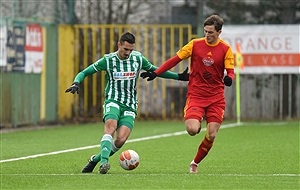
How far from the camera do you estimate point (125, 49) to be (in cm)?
1246

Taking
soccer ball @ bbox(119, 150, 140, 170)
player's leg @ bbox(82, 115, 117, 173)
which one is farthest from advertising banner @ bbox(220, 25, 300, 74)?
soccer ball @ bbox(119, 150, 140, 170)

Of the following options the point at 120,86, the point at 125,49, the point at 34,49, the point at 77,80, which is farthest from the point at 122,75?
the point at 34,49

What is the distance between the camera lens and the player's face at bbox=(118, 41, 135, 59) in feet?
40.7

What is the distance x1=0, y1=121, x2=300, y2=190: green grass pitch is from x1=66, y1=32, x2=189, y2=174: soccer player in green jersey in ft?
1.73

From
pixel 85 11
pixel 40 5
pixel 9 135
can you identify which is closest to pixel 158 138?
pixel 9 135

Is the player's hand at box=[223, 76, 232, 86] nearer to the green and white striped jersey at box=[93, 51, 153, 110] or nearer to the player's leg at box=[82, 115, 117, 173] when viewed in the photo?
the green and white striped jersey at box=[93, 51, 153, 110]

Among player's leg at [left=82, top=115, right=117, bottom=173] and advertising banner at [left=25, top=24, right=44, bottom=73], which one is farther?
advertising banner at [left=25, top=24, right=44, bottom=73]

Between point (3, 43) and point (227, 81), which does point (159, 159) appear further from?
point (3, 43)

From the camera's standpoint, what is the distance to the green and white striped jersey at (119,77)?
1257 centimetres

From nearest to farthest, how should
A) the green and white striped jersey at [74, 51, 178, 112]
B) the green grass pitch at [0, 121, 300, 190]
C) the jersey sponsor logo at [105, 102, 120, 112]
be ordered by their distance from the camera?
1. the green grass pitch at [0, 121, 300, 190]
2. the jersey sponsor logo at [105, 102, 120, 112]
3. the green and white striped jersey at [74, 51, 178, 112]

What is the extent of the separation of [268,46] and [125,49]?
601 inches

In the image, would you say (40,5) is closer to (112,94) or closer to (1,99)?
(1,99)

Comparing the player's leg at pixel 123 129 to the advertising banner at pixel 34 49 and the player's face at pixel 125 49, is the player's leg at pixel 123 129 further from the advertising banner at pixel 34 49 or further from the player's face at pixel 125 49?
the advertising banner at pixel 34 49

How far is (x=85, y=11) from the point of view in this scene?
→ 27938mm
